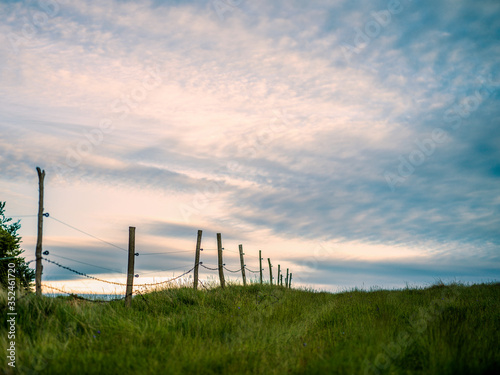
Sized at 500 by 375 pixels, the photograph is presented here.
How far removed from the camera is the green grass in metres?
5.72

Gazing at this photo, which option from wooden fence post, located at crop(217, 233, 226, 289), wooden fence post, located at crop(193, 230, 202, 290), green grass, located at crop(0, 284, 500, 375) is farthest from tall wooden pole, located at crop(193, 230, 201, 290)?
green grass, located at crop(0, 284, 500, 375)

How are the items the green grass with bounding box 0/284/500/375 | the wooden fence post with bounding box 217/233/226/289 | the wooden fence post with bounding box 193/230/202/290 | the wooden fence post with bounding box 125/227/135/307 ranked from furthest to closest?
the wooden fence post with bounding box 217/233/226/289, the wooden fence post with bounding box 193/230/202/290, the wooden fence post with bounding box 125/227/135/307, the green grass with bounding box 0/284/500/375

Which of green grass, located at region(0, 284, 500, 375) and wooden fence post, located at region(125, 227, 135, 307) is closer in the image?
green grass, located at region(0, 284, 500, 375)

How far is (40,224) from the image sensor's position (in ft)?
30.9

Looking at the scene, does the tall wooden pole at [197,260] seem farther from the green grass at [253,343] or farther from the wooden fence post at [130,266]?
the green grass at [253,343]

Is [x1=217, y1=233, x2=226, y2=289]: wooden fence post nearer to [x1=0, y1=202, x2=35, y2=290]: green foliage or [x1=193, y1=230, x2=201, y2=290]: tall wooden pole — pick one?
[x1=193, y1=230, x2=201, y2=290]: tall wooden pole

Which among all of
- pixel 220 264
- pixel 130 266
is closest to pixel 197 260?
pixel 220 264

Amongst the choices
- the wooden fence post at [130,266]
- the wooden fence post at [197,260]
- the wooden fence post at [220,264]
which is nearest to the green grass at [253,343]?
the wooden fence post at [130,266]

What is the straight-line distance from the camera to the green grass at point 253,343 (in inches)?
225

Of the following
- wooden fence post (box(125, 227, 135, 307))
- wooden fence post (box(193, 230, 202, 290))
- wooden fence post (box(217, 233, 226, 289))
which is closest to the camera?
wooden fence post (box(125, 227, 135, 307))

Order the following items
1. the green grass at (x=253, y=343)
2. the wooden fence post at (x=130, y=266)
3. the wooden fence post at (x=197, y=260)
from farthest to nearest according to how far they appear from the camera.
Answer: the wooden fence post at (x=197, y=260) < the wooden fence post at (x=130, y=266) < the green grass at (x=253, y=343)

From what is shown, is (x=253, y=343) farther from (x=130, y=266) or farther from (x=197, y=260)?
(x=197, y=260)

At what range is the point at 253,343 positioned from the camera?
7.06 m

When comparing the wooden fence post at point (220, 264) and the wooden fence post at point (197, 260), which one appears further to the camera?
the wooden fence post at point (220, 264)
